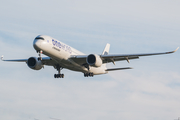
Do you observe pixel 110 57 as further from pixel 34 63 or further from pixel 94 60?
pixel 34 63

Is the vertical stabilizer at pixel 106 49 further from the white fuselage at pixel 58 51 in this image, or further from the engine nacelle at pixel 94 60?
the engine nacelle at pixel 94 60

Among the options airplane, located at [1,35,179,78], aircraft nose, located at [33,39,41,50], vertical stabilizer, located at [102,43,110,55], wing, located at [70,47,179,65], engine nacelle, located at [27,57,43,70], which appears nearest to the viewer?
aircraft nose, located at [33,39,41,50]

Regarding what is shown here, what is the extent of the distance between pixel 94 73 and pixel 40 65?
8906mm

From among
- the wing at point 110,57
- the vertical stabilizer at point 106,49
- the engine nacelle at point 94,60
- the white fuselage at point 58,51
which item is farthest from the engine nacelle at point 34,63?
the vertical stabilizer at point 106,49

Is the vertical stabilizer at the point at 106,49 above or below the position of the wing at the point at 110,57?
above

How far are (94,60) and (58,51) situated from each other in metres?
5.42

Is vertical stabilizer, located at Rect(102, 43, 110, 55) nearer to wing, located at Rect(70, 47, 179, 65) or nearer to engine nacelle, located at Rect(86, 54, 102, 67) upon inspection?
wing, located at Rect(70, 47, 179, 65)

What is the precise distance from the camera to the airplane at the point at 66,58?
44625mm

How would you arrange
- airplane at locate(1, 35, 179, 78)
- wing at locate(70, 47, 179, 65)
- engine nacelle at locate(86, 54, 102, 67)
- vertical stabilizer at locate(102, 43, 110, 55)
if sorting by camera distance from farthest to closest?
1. vertical stabilizer at locate(102, 43, 110, 55)
2. wing at locate(70, 47, 179, 65)
3. engine nacelle at locate(86, 54, 102, 67)
4. airplane at locate(1, 35, 179, 78)

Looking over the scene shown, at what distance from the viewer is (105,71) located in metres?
56.3

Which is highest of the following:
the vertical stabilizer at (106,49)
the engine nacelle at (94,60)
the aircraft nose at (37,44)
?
the vertical stabilizer at (106,49)

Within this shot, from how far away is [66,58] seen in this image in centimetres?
4759

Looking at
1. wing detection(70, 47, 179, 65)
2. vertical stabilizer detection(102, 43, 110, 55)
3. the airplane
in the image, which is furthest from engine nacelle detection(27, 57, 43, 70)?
vertical stabilizer detection(102, 43, 110, 55)

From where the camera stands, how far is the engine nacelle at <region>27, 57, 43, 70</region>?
5186 cm
